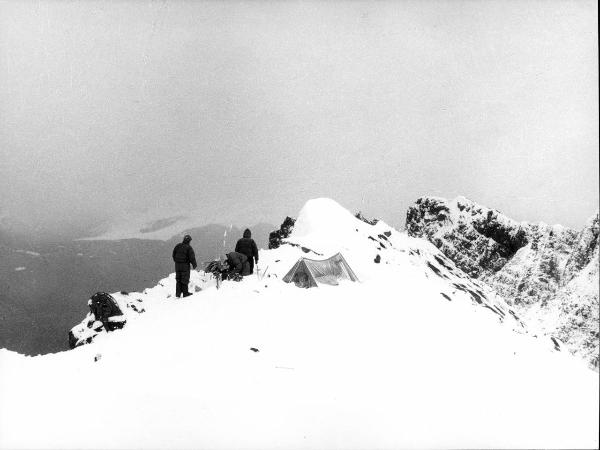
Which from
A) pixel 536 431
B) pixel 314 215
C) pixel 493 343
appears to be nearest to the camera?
pixel 536 431

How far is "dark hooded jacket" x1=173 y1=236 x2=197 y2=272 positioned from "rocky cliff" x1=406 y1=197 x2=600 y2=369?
123558mm

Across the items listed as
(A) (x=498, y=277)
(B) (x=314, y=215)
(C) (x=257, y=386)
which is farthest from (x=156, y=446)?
(A) (x=498, y=277)

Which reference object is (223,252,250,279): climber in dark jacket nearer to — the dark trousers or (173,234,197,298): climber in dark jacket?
(173,234,197,298): climber in dark jacket

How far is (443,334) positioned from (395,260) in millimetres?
11789

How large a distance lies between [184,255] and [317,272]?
5.22m

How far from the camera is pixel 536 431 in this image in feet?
22.1

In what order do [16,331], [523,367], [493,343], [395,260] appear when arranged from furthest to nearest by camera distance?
[16,331], [395,260], [493,343], [523,367]

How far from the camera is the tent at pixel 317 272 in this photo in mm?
15340

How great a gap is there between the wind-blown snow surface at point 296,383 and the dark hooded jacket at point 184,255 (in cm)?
206

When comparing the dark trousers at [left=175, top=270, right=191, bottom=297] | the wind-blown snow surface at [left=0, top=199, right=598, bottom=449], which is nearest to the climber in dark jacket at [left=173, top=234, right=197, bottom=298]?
the dark trousers at [left=175, top=270, right=191, bottom=297]

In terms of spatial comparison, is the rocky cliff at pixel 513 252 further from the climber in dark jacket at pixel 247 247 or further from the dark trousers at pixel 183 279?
the dark trousers at pixel 183 279

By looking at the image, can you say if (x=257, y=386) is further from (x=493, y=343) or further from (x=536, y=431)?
(x=493, y=343)

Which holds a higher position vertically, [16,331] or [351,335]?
[351,335]

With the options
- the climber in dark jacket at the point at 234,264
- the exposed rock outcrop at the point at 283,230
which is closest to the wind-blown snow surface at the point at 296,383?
the climber in dark jacket at the point at 234,264
